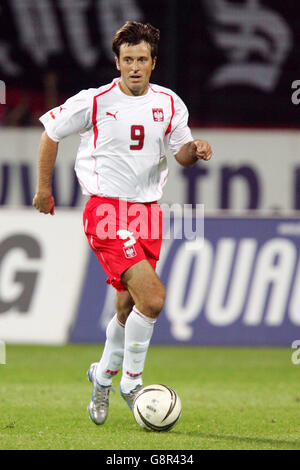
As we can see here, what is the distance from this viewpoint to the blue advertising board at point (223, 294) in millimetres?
9125

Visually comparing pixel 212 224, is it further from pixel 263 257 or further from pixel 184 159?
pixel 184 159

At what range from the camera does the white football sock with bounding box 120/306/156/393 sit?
5051 millimetres

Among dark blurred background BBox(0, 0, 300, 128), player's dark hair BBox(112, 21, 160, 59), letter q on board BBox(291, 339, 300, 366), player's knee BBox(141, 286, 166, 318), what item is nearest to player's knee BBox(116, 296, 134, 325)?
player's knee BBox(141, 286, 166, 318)

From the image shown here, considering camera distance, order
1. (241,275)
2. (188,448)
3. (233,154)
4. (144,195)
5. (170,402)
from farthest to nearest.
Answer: (233,154) < (241,275) < (144,195) < (170,402) < (188,448)

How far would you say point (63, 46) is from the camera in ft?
40.8

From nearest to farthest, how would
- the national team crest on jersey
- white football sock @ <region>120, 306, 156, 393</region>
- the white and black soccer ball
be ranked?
1. the white and black soccer ball
2. white football sock @ <region>120, 306, 156, 393</region>
3. the national team crest on jersey

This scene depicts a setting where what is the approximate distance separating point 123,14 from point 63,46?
88 cm

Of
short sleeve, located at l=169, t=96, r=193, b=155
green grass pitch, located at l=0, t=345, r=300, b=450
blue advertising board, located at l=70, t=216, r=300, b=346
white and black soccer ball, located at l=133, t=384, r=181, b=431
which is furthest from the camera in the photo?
blue advertising board, located at l=70, t=216, r=300, b=346

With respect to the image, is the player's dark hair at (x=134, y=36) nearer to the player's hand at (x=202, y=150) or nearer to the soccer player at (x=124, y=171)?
the soccer player at (x=124, y=171)

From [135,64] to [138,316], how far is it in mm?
1341

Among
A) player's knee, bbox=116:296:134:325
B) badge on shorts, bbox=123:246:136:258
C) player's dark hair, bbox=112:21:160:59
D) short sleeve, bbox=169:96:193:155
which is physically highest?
player's dark hair, bbox=112:21:160:59

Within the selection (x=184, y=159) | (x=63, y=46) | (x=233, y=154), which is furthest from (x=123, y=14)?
(x=184, y=159)

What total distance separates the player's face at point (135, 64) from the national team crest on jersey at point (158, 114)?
5.7 inches

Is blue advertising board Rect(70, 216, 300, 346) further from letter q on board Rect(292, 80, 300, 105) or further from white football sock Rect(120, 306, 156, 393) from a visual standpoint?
white football sock Rect(120, 306, 156, 393)
